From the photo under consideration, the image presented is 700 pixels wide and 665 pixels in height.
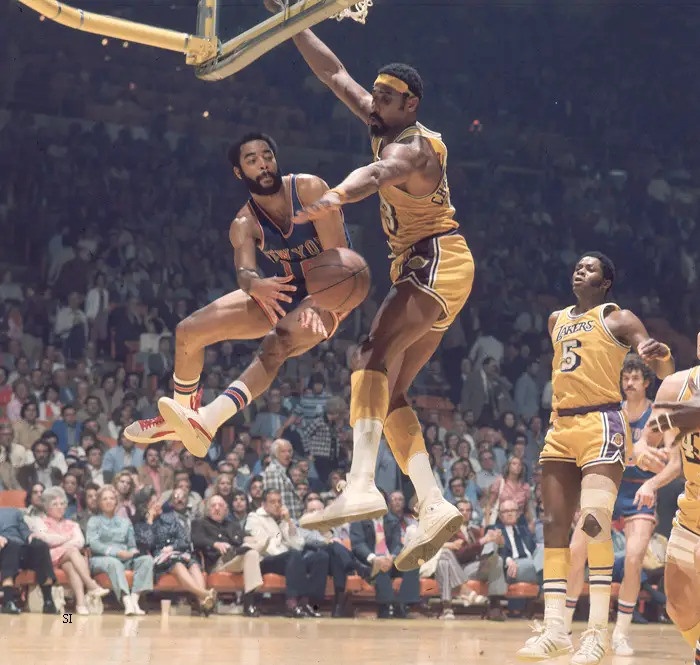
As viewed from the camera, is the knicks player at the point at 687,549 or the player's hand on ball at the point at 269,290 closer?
the player's hand on ball at the point at 269,290

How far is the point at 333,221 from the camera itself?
5.76 metres

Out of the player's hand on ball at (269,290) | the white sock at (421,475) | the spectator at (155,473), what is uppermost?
the player's hand on ball at (269,290)

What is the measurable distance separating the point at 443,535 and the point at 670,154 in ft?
49.3

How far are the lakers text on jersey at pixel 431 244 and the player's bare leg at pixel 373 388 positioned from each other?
8cm

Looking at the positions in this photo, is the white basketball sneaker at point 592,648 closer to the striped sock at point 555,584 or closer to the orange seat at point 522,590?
the striped sock at point 555,584

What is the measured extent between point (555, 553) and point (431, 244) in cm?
246

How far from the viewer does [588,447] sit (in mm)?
7137

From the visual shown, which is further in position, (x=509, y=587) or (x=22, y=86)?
(x=22, y=86)

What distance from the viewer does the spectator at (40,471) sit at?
37.4 feet

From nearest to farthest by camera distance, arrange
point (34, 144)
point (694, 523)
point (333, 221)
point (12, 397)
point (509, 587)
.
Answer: point (333, 221)
point (694, 523)
point (509, 587)
point (12, 397)
point (34, 144)

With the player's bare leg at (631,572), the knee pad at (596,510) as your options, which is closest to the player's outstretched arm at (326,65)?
the knee pad at (596,510)

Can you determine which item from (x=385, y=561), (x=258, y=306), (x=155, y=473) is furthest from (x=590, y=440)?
(x=155, y=473)

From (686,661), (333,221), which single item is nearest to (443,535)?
(333,221)

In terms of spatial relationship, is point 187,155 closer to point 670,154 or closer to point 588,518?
point 670,154
